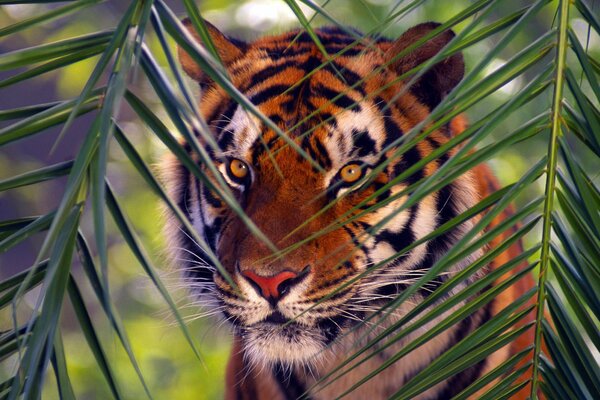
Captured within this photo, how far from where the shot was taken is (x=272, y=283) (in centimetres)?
104

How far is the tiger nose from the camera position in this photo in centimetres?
104

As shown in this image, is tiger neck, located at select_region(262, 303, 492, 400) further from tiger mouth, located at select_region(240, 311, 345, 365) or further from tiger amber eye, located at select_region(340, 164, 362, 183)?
tiger amber eye, located at select_region(340, 164, 362, 183)

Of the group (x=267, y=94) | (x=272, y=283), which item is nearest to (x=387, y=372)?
(x=272, y=283)

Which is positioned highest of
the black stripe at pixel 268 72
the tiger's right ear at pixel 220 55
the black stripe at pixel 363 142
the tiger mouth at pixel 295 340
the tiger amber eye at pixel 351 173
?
the tiger's right ear at pixel 220 55

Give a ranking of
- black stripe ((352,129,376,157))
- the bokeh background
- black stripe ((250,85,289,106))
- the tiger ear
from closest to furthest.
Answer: the tiger ear → black stripe ((352,129,376,157)) → black stripe ((250,85,289,106)) → the bokeh background

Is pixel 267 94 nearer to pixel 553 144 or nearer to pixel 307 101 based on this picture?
pixel 307 101

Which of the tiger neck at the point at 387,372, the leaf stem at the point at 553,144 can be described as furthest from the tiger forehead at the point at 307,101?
the leaf stem at the point at 553,144

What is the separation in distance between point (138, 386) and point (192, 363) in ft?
1.07

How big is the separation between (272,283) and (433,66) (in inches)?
Result: 13.9

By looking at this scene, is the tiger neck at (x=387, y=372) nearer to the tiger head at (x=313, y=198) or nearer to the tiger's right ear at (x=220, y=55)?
the tiger head at (x=313, y=198)

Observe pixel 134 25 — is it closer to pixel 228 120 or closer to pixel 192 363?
pixel 228 120

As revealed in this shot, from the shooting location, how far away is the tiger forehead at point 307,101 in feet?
3.79

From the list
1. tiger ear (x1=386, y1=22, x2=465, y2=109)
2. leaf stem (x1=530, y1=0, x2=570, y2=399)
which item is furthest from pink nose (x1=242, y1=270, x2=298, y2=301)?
leaf stem (x1=530, y1=0, x2=570, y2=399)

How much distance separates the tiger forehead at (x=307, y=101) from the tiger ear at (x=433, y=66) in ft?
0.19
